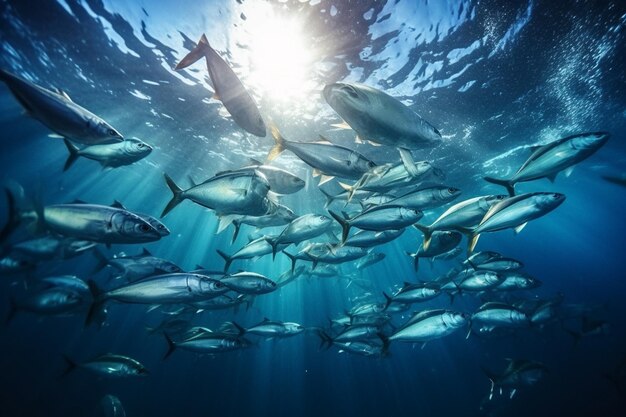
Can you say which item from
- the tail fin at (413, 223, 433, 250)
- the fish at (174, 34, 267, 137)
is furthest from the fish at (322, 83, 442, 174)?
the tail fin at (413, 223, 433, 250)

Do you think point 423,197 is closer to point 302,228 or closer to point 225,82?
point 302,228

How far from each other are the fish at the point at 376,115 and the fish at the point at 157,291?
274cm

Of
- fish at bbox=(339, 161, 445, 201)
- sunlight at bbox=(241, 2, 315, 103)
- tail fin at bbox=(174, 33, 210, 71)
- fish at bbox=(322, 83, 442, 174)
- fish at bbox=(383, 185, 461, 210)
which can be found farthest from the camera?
sunlight at bbox=(241, 2, 315, 103)

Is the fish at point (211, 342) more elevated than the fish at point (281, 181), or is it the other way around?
the fish at point (281, 181)

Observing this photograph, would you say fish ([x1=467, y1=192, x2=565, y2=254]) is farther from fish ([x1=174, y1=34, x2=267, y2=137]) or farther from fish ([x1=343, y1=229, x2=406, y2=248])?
fish ([x1=174, y1=34, x2=267, y2=137])

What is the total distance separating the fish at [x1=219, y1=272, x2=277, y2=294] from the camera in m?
5.63

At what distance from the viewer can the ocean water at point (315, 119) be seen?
9078 mm

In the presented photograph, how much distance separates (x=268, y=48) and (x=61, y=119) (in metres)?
8.72

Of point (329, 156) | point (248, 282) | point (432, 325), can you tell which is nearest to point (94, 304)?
point (248, 282)

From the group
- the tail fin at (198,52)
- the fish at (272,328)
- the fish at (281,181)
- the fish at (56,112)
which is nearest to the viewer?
the fish at (56,112)

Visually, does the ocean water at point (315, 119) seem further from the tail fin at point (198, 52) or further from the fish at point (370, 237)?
the fish at point (370, 237)

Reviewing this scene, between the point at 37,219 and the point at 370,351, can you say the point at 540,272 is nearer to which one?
the point at 370,351

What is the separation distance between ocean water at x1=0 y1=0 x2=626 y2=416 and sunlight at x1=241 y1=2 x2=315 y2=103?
0.21 ft

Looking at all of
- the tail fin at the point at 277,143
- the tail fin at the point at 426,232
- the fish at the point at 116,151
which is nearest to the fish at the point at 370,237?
the tail fin at the point at 426,232
